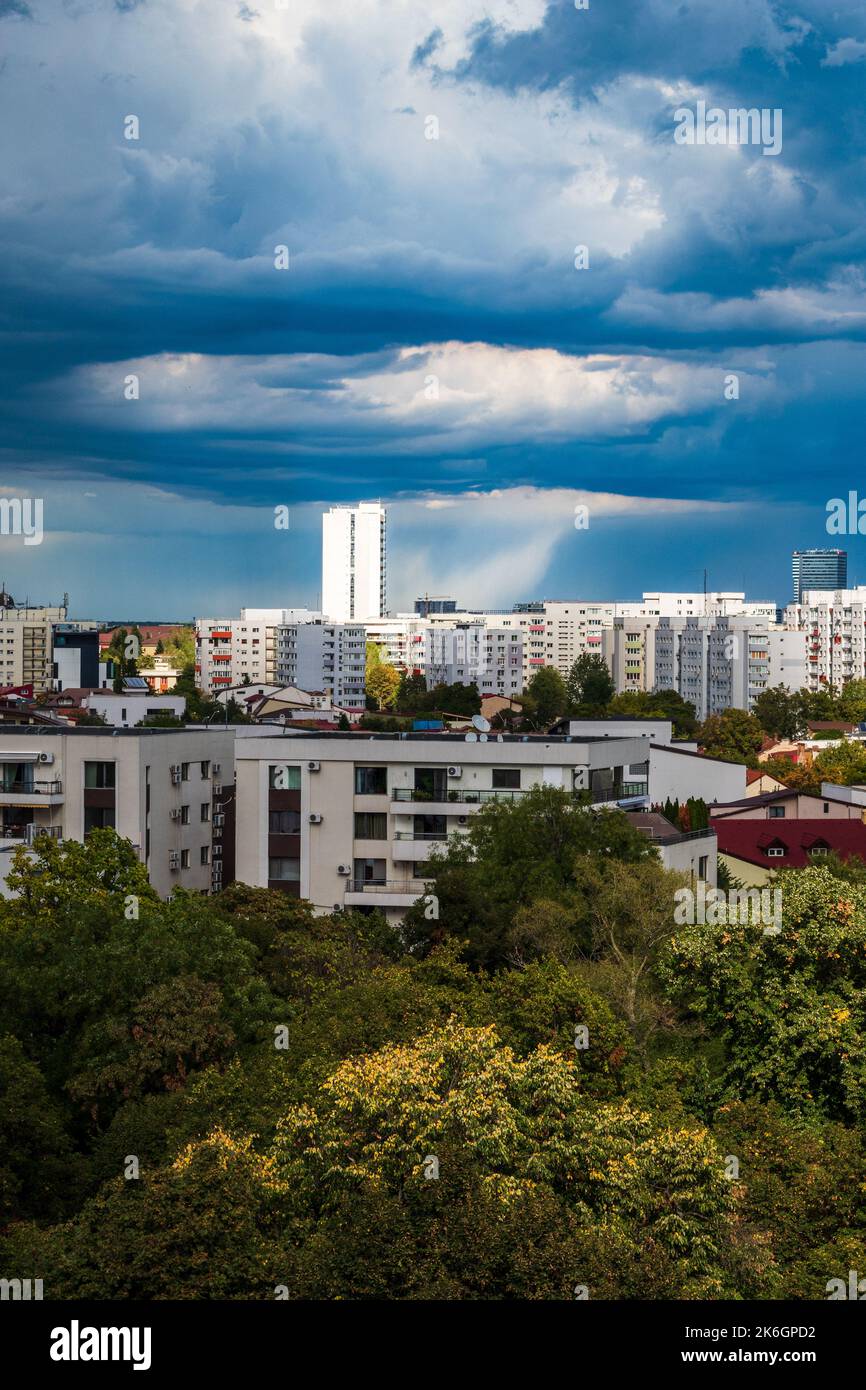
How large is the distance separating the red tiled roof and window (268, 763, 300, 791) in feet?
46.3

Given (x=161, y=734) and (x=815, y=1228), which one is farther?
(x=161, y=734)

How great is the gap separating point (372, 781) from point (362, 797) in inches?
17.4

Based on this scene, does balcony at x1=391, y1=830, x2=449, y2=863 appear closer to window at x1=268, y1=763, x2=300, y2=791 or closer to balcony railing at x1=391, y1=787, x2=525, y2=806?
balcony railing at x1=391, y1=787, x2=525, y2=806

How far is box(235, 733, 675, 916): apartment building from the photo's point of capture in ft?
113

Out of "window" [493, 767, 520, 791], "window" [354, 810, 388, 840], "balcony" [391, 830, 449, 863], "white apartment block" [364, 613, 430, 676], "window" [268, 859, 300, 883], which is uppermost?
"white apartment block" [364, 613, 430, 676]

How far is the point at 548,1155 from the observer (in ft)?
46.5

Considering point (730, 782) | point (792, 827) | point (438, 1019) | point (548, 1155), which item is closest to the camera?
point (548, 1155)

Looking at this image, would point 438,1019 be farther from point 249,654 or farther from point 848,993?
point 249,654

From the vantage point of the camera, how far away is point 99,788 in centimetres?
3428

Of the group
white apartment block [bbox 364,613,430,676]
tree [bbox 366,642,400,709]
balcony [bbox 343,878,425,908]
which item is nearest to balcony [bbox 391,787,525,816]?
balcony [bbox 343,878,425,908]

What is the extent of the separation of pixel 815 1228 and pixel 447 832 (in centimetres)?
2004
